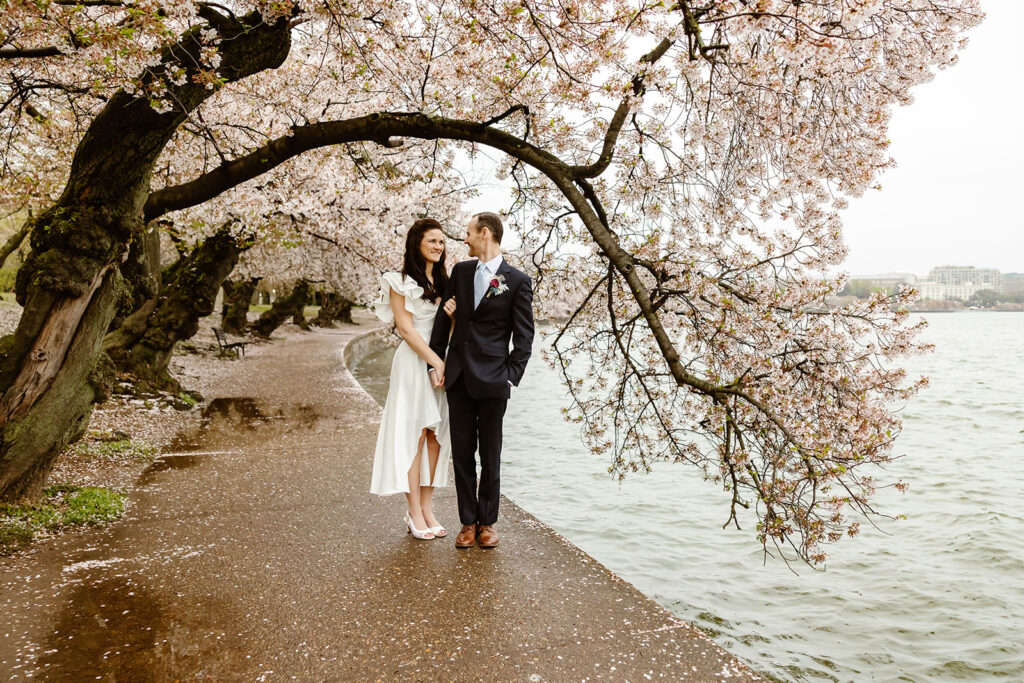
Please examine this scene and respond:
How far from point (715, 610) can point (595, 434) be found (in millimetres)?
1830

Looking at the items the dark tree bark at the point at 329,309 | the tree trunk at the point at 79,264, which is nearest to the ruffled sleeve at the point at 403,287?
the tree trunk at the point at 79,264

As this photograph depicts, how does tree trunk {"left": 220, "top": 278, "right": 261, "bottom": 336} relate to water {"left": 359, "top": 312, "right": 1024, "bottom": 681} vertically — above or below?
above

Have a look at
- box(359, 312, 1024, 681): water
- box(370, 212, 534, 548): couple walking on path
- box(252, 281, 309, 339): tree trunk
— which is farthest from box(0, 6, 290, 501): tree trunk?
box(252, 281, 309, 339): tree trunk

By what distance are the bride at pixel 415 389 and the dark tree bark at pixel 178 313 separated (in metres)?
7.98

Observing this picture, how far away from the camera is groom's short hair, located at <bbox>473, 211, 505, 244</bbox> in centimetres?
441

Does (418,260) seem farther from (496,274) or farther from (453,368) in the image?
(453,368)

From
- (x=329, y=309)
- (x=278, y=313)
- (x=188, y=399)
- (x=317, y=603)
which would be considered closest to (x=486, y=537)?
(x=317, y=603)

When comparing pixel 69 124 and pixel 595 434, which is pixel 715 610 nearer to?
pixel 595 434

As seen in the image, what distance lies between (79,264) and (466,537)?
3552mm

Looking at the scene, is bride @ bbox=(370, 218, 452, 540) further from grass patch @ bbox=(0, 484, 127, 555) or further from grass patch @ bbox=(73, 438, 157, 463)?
grass patch @ bbox=(73, 438, 157, 463)

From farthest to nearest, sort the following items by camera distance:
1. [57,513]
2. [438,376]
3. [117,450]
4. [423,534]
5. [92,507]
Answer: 1. [117,450]
2. [92,507]
3. [57,513]
4. [423,534]
5. [438,376]

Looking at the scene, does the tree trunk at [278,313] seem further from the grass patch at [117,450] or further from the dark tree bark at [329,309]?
the grass patch at [117,450]

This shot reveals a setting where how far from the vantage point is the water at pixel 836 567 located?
5383mm

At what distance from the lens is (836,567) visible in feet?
23.5
